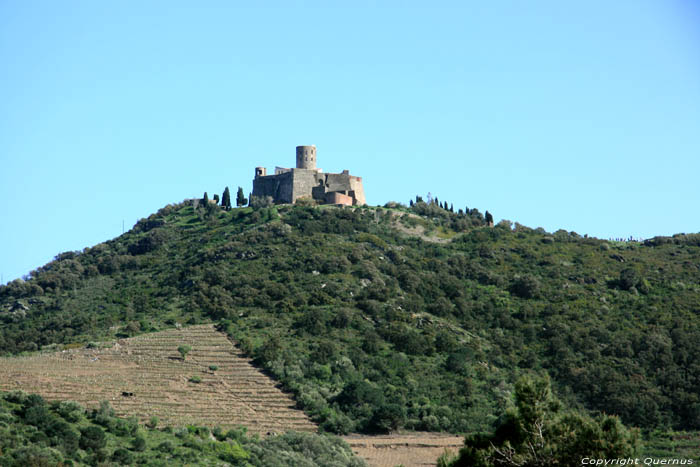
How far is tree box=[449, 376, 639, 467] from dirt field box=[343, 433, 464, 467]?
63.4 ft

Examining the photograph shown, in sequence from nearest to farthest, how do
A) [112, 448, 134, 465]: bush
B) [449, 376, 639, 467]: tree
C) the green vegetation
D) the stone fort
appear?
1. [449, 376, 639, 467]: tree
2. the green vegetation
3. [112, 448, 134, 465]: bush
4. the stone fort

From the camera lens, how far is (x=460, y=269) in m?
75.2

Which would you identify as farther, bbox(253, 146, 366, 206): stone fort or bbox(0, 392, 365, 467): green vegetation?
bbox(253, 146, 366, 206): stone fort

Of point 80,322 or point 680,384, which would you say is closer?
point 680,384

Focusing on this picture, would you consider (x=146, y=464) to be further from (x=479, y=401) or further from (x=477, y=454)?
(x=479, y=401)

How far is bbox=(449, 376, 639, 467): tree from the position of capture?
22.8 meters

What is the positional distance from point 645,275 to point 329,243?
80.8 feet

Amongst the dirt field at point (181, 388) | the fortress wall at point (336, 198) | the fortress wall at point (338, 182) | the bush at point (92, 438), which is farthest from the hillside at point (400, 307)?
the bush at point (92, 438)

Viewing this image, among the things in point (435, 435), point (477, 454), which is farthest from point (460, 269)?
point (477, 454)

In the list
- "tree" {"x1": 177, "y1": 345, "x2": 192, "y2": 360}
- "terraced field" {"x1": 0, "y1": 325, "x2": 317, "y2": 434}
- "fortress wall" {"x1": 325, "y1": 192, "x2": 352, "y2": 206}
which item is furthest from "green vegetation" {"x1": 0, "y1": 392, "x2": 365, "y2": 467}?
"fortress wall" {"x1": 325, "y1": 192, "x2": 352, "y2": 206}

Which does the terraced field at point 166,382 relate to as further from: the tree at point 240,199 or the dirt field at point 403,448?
the tree at point 240,199

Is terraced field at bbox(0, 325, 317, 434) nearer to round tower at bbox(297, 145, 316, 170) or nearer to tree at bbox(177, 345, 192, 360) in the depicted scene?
tree at bbox(177, 345, 192, 360)

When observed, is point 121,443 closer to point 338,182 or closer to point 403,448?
point 403,448

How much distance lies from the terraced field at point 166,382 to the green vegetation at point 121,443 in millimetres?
2801
